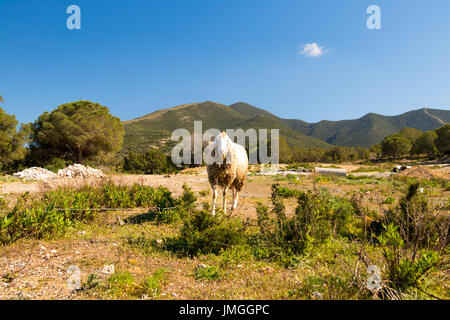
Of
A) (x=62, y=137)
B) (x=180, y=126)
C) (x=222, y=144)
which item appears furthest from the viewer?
(x=180, y=126)

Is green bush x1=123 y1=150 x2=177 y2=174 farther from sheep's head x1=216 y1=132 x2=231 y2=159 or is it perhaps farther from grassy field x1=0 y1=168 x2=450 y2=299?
sheep's head x1=216 y1=132 x2=231 y2=159

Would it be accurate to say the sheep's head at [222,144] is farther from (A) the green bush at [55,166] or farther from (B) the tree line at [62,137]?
(B) the tree line at [62,137]

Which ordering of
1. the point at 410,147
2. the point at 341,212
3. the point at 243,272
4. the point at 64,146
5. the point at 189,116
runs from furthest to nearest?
1. the point at 189,116
2. the point at 410,147
3. the point at 64,146
4. the point at 341,212
5. the point at 243,272

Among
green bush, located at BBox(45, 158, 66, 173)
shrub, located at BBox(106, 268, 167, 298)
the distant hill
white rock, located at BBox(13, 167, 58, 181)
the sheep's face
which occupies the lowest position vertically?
shrub, located at BBox(106, 268, 167, 298)

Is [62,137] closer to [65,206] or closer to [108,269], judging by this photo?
[65,206]

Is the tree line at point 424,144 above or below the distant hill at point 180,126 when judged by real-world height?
below

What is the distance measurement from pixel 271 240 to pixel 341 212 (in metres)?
2.42

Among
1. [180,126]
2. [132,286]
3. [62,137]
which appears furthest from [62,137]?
[180,126]

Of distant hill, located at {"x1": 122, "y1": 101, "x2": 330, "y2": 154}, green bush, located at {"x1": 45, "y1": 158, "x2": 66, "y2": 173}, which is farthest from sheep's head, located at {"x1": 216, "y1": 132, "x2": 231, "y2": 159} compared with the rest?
distant hill, located at {"x1": 122, "y1": 101, "x2": 330, "y2": 154}

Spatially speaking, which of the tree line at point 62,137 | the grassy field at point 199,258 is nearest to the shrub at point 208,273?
the grassy field at point 199,258

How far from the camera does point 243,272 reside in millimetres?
3607
